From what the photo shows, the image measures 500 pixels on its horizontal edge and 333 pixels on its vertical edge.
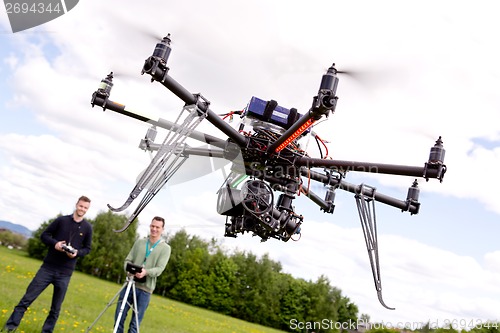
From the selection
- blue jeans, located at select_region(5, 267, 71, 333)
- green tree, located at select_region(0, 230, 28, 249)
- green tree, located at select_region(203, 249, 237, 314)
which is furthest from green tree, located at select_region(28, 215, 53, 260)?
blue jeans, located at select_region(5, 267, 71, 333)

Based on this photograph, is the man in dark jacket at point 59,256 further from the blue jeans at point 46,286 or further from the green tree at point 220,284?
the green tree at point 220,284

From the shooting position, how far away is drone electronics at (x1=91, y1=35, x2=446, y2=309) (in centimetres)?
812

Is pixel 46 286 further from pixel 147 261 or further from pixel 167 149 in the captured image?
pixel 167 149

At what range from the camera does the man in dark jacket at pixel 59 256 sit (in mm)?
9430

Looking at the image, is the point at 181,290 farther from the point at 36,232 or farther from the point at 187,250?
the point at 36,232

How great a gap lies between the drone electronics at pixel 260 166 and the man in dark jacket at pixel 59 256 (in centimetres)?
173

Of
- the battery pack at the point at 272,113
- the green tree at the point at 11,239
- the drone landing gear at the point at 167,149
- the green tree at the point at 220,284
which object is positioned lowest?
the green tree at the point at 11,239

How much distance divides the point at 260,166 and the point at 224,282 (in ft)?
225

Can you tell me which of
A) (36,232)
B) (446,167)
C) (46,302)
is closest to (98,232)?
(36,232)

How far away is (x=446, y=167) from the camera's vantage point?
8258 mm

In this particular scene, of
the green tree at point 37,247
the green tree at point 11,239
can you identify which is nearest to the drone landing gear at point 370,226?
the green tree at point 37,247

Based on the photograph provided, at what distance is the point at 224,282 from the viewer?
7569 centimetres

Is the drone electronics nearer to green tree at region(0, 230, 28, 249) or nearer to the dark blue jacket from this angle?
the dark blue jacket

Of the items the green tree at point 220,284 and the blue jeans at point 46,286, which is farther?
the green tree at point 220,284
